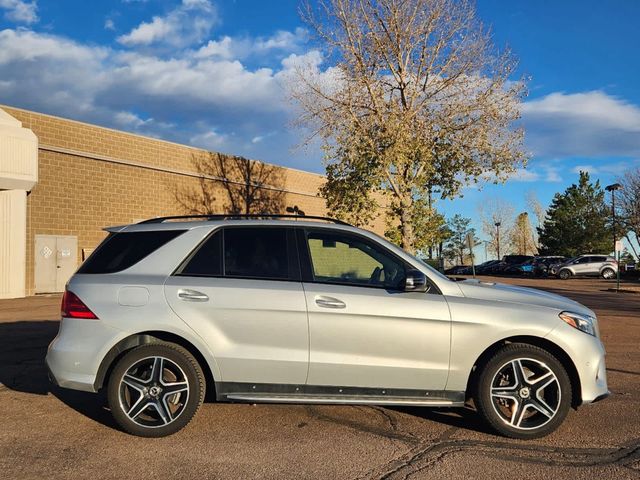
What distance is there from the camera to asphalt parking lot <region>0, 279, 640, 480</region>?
13.7 feet

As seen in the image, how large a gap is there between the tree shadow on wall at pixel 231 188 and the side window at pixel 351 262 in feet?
76.2

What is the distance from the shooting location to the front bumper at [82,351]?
15.8 ft

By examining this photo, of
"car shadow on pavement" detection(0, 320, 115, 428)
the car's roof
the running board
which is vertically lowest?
"car shadow on pavement" detection(0, 320, 115, 428)

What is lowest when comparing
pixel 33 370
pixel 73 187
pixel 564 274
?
pixel 33 370

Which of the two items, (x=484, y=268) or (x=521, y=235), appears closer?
(x=484, y=268)

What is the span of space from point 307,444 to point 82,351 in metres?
2.00

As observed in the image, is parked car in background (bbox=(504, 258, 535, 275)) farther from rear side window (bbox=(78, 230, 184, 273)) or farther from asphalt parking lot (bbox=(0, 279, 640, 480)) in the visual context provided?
rear side window (bbox=(78, 230, 184, 273))

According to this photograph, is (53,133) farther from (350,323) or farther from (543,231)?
(543,231)

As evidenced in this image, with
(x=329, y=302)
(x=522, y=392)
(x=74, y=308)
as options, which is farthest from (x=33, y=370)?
(x=522, y=392)

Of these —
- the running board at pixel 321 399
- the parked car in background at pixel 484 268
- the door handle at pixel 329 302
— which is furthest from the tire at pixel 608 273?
the door handle at pixel 329 302

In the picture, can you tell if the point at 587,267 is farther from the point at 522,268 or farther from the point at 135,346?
the point at 135,346

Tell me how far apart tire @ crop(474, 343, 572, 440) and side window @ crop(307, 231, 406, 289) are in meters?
1.08

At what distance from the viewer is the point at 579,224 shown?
5656 centimetres

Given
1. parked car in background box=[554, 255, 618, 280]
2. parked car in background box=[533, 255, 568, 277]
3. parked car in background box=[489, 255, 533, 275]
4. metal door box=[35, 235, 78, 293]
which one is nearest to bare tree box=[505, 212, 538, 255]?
parked car in background box=[489, 255, 533, 275]
